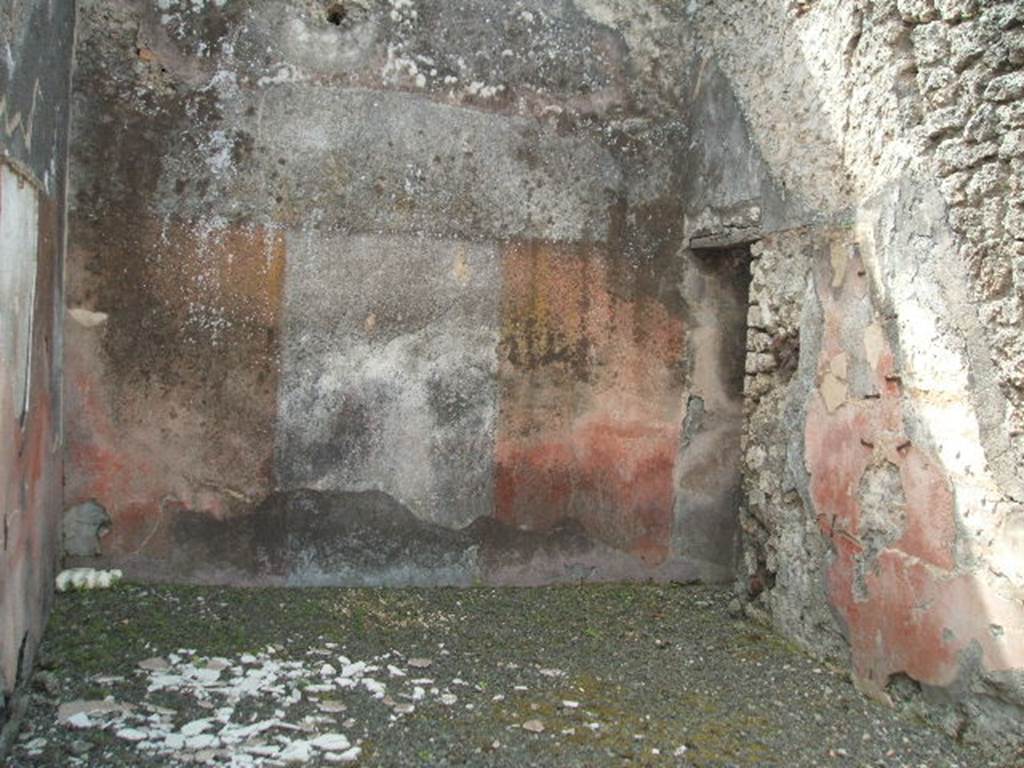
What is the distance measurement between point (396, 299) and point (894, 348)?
6.31 ft

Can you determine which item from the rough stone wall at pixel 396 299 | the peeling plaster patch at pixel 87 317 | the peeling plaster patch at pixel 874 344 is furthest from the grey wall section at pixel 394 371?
the peeling plaster patch at pixel 874 344

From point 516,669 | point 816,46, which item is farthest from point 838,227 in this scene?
point 516,669

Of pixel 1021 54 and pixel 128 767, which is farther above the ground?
pixel 1021 54

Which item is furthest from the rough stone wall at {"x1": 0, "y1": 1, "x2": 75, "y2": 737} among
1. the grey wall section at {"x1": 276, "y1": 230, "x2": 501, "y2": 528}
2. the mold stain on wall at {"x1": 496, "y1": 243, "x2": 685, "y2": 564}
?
the mold stain on wall at {"x1": 496, "y1": 243, "x2": 685, "y2": 564}

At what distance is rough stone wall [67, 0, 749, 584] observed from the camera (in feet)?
11.7

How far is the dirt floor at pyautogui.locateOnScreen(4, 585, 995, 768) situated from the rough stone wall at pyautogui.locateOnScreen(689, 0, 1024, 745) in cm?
27

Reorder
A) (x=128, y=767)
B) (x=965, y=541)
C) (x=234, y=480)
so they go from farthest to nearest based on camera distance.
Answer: (x=234, y=480) → (x=965, y=541) → (x=128, y=767)

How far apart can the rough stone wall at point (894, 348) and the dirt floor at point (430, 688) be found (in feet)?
0.88

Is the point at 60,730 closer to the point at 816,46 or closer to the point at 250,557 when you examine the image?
the point at 250,557

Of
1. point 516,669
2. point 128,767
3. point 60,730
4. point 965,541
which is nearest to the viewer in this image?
point 128,767

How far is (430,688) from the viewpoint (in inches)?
113

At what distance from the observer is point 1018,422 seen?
2406mm

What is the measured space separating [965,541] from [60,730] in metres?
2.52

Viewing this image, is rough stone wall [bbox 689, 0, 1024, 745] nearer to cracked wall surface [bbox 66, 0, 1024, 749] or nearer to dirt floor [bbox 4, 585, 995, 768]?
cracked wall surface [bbox 66, 0, 1024, 749]
